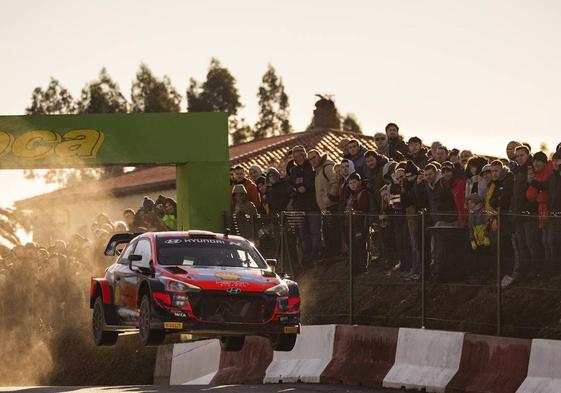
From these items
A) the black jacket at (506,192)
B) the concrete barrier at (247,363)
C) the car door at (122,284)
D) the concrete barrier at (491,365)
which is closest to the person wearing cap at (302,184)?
the concrete barrier at (247,363)

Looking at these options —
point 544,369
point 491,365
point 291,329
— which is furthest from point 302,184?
point 544,369

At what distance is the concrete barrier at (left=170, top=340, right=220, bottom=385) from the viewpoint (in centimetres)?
2211

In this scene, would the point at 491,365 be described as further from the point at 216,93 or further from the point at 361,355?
the point at 216,93

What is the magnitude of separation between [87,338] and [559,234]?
13.4 meters

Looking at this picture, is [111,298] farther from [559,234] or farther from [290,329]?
[559,234]

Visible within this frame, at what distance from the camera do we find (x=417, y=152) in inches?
892

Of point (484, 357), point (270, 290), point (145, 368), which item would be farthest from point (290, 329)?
point (145, 368)

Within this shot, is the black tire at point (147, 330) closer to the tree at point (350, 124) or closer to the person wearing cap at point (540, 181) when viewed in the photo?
the person wearing cap at point (540, 181)

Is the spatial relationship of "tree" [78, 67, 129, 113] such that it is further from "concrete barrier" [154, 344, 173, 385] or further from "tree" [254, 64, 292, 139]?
"concrete barrier" [154, 344, 173, 385]

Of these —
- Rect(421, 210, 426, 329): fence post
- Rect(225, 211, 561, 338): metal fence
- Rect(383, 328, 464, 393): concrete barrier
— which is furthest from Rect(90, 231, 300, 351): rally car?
Rect(225, 211, 561, 338): metal fence

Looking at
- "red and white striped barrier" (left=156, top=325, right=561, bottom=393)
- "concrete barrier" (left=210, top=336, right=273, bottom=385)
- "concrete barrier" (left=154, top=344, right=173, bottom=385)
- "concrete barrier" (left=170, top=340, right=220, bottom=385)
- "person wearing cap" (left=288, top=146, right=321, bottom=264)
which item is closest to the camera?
"red and white striped barrier" (left=156, top=325, right=561, bottom=393)

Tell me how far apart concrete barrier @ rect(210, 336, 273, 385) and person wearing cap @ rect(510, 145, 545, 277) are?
4416mm

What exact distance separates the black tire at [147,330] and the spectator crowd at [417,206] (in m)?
3.92

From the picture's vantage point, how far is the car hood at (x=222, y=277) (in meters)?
17.6
